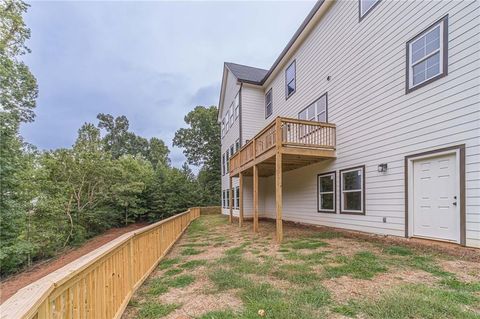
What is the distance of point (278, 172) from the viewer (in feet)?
24.1

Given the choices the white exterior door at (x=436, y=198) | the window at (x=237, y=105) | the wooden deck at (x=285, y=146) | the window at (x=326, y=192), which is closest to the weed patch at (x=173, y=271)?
the wooden deck at (x=285, y=146)

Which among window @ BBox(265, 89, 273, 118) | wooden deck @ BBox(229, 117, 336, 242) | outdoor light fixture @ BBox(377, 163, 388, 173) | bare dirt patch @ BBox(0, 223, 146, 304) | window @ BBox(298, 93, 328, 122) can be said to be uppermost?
window @ BBox(265, 89, 273, 118)

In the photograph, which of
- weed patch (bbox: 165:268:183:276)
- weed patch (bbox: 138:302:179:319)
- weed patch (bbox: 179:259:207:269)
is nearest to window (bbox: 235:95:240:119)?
weed patch (bbox: 179:259:207:269)

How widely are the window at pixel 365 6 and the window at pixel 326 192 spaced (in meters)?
4.98

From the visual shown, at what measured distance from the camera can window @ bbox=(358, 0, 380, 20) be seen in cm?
740

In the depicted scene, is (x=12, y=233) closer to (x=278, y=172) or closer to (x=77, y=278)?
(x=278, y=172)

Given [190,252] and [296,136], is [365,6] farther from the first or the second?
[190,252]

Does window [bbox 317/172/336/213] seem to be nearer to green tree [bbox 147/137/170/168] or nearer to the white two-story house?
the white two-story house

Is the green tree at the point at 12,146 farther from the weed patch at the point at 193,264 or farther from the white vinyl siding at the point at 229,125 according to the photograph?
the white vinyl siding at the point at 229,125

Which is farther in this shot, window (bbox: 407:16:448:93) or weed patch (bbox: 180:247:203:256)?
weed patch (bbox: 180:247:203:256)

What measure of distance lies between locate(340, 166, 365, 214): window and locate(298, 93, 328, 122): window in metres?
2.33

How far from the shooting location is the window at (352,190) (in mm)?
7641

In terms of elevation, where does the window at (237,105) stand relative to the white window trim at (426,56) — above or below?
above

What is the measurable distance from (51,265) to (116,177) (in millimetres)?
6859
